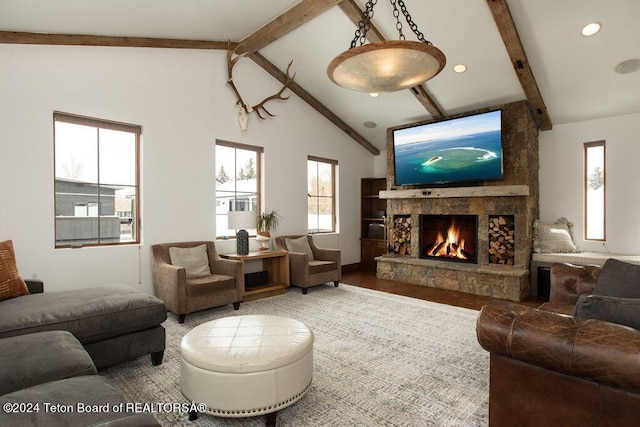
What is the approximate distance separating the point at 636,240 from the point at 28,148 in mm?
6995

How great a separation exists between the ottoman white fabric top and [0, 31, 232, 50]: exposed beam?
10.4 feet

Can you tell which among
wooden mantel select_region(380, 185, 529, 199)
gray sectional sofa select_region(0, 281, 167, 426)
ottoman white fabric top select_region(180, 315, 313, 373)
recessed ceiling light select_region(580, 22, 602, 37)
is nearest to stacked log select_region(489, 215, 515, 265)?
wooden mantel select_region(380, 185, 529, 199)

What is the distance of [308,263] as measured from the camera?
4.92 m

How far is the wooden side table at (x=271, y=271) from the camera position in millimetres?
4484

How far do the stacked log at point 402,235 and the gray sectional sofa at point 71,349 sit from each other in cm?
437

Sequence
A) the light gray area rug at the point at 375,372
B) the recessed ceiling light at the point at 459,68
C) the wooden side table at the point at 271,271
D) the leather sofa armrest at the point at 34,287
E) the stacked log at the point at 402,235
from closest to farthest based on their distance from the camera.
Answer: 1. the light gray area rug at the point at 375,372
2. the leather sofa armrest at the point at 34,287
3. the recessed ceiling light at the point at 459,68
4. the wooden side table at the point at 271,271
5. the stacked log at the point at 402,235

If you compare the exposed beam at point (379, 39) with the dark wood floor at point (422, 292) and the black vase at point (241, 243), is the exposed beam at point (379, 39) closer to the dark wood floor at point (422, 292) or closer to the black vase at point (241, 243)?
the dark wood floor at point (422, 292)

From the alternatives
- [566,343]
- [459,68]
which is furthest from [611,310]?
[459,68]

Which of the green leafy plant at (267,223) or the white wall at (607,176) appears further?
the green leafy plant at (267,223)

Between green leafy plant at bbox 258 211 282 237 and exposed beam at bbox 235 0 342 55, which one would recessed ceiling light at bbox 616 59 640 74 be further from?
green leafy plant at bbox 258 211 282 237

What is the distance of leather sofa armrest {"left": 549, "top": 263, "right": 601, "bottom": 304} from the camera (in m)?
2.54

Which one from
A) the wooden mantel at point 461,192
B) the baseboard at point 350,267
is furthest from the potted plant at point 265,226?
the wooden mantel at point 461,192

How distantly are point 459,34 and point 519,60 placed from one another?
0.75 metres

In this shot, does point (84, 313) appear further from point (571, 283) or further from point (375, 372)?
point (571, 283)
